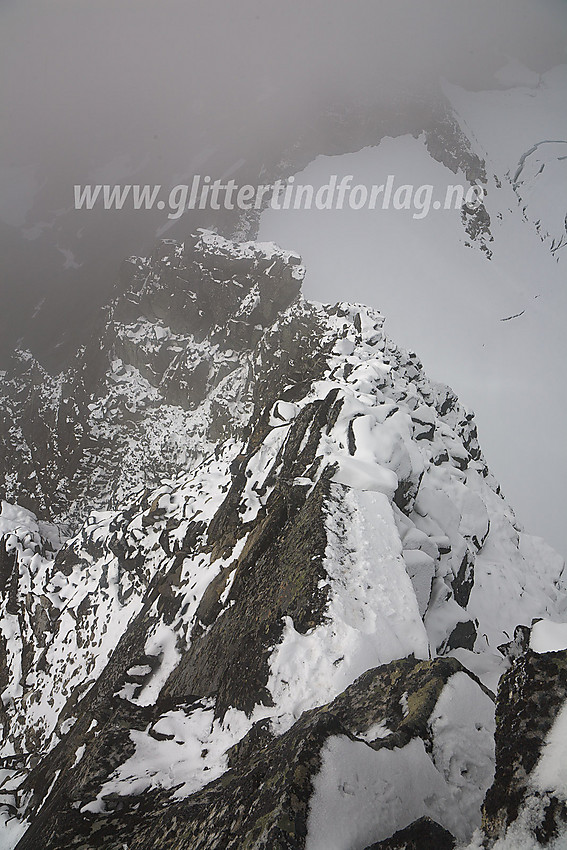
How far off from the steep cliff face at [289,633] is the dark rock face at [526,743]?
3.42 feet

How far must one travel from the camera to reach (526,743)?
10.4 ft

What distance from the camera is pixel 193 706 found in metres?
8.32

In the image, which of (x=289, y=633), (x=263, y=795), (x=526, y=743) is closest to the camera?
(x=526, y=743)

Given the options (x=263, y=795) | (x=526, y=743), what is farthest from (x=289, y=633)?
(x=526, y=743)

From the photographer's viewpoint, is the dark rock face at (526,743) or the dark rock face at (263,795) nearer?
the dark rock face at (526,743)

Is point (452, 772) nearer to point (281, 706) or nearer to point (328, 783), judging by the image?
point (328, 783)

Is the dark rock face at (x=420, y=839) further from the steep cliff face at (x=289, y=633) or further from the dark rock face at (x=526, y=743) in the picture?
the dark rock face at (x=526, y=743)

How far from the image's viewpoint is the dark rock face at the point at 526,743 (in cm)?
278

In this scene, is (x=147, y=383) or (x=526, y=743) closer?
(x=526, y=743)

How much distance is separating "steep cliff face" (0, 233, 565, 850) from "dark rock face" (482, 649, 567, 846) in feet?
3.42

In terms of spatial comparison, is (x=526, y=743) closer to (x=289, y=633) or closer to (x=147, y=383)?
(x=289, y=633)

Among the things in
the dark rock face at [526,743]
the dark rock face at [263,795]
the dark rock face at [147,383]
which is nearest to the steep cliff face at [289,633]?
the dark rock face at [263,795]

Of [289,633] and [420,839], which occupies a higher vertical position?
[420,839]

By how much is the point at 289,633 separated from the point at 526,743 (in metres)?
4.90
